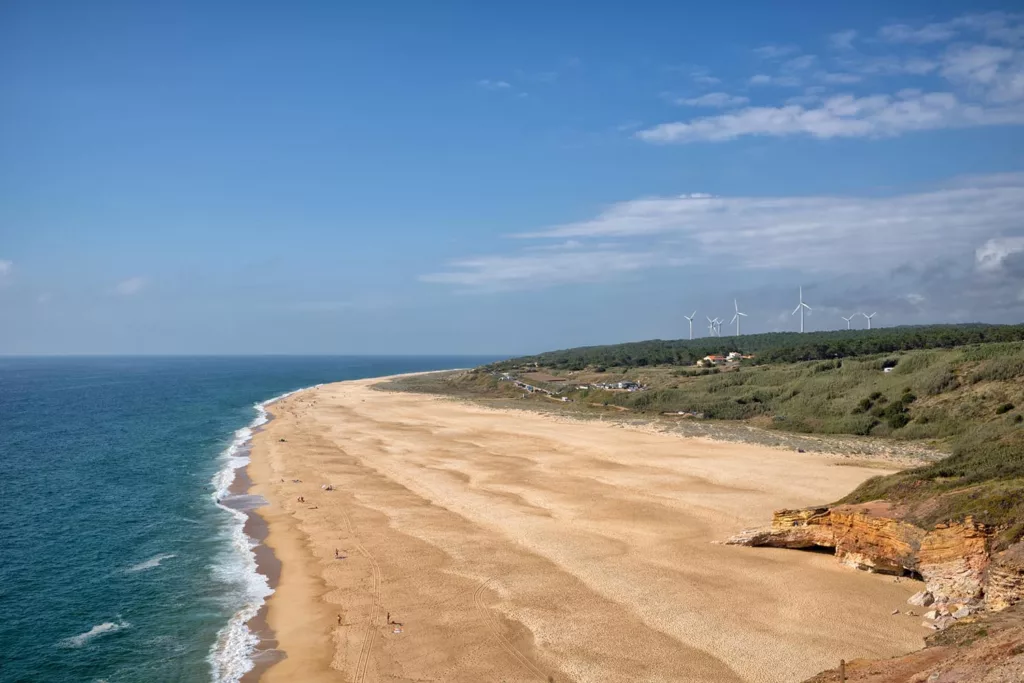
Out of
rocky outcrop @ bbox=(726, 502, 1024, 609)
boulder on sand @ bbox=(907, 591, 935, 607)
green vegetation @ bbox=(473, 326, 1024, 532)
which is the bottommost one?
boulder on sand @ bbox=(907, 591, 935, 607)

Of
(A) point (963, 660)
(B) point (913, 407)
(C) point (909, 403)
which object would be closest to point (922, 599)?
(A) point (963, 660)

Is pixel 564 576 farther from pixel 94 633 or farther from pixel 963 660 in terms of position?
pixel 94 633

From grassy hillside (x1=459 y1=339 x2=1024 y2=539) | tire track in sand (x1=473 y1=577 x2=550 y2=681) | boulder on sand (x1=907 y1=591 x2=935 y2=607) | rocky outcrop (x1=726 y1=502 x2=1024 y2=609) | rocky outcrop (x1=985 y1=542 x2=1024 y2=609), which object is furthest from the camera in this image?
grassy hillside (x1=459 y1=339 x2=1024 y2=539)

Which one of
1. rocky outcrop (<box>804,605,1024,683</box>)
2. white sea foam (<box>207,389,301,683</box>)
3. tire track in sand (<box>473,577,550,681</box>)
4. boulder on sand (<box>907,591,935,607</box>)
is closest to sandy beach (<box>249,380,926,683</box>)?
tire track in sand (<box>473,577,550,681</box>)

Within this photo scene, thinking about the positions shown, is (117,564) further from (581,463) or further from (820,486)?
(820,486)

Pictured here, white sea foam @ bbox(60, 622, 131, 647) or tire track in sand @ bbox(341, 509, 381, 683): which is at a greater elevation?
tire track in sand @ bbox(341, 509, 381, 683)

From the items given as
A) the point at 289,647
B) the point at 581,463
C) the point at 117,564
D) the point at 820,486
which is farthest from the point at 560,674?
the point at 581,463

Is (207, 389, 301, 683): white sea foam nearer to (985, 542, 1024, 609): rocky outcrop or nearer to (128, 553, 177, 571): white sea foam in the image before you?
(128, 553, 177, 571): white sea foam
